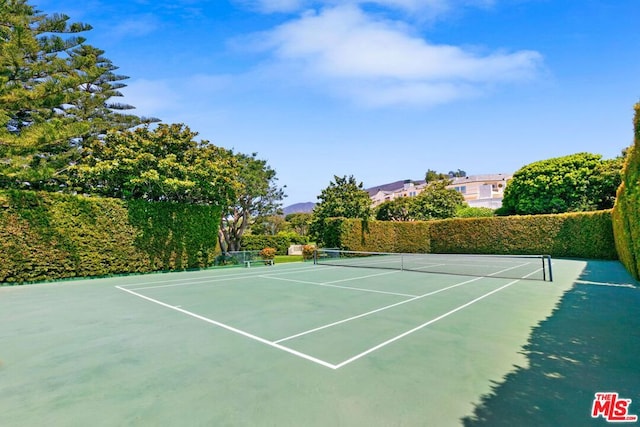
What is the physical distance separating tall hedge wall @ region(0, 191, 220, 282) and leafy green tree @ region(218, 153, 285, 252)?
7745 millimetres

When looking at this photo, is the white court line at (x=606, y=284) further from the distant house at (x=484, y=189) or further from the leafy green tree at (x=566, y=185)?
the distant house at (x=484, y=189)

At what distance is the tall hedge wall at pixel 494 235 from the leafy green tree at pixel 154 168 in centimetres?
995

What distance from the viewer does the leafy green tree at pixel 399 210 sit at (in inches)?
1448

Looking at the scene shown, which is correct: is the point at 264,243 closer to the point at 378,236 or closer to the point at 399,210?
the point at 378,236

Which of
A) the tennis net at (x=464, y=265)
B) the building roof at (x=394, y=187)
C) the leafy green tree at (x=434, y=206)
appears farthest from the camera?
the building roof at (x=394, y=187)

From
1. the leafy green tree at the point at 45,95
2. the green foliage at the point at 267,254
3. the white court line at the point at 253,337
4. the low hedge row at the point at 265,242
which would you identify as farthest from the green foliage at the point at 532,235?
the leafy green tree at the point at 45,95

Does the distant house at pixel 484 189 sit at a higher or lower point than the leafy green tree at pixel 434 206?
higher

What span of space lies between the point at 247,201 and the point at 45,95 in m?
15.3

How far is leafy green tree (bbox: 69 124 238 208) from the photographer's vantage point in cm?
1527

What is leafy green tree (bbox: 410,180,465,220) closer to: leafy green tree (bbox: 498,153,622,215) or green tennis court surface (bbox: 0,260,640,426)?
leafy green tree (bbox: 498,153,622,215)

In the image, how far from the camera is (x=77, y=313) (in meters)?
6.82

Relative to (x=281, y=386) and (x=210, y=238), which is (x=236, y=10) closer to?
(x=281, y=386)

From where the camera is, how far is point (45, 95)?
11336 millimetres

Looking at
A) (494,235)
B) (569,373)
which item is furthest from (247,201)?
(569,373)
